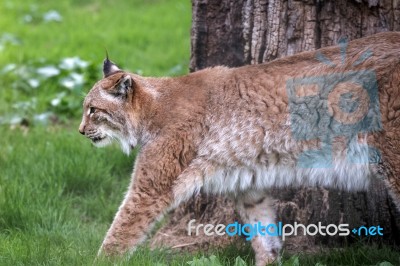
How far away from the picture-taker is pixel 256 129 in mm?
4793

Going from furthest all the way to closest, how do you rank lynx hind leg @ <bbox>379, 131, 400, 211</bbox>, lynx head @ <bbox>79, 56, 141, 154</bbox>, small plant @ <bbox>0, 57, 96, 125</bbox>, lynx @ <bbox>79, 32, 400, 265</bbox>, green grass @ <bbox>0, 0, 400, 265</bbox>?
small plant @ <bbox>0, 57, 96, 125</bbox>, lynx head @ <bbox>79, 56, 141, 154</bbox>, green grass @ <bbox>0, 0, 400, 265</bbox>, lynx @ <bbox>79, 32, 400, 265</bbox>, lynx hind leg @ <bbox>379, 131, 400, 211</bbox>

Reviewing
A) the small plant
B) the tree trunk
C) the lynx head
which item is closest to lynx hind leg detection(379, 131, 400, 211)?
the tree trunk

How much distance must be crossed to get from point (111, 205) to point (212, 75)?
5.54 ft

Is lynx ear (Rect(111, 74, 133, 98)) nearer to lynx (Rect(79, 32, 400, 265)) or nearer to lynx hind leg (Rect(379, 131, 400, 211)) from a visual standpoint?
lynx (Rect(79, 32, 400, 265))

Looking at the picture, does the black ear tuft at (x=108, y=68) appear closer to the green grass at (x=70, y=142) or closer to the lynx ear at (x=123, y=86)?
the lynx ear at (x=123, y=86)

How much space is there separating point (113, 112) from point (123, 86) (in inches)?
7.8

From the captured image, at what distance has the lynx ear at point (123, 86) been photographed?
5.07 metres

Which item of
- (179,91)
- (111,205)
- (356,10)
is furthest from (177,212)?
(356,10)

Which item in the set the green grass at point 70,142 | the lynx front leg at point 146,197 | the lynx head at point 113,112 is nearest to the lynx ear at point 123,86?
the lynx head at point 113,112

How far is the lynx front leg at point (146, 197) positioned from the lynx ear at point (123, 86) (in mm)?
439

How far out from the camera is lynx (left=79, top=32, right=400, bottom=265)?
14.7ft

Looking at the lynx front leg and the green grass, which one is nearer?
the lynx front leg

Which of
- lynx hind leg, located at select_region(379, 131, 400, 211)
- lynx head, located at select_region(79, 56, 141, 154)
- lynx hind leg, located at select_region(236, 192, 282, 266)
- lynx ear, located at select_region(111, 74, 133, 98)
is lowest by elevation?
lynx hind leg, located at select_region(236, 192, 282, 266)

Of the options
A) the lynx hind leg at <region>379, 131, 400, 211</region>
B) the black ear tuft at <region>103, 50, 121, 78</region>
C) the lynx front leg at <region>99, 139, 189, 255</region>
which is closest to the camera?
the lynx hind leg at <region>379, 131, 400, 211</region>
